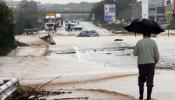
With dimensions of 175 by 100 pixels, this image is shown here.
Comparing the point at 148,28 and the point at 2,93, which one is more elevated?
the point at 148,28

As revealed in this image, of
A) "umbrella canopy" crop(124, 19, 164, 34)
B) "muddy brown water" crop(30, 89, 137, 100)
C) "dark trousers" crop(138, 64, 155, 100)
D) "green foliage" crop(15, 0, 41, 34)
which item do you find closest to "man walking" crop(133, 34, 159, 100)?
"dark trousers" crop(138, 64, 155, 100)

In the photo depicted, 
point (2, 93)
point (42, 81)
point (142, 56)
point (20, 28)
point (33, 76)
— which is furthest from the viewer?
point (20, 28)

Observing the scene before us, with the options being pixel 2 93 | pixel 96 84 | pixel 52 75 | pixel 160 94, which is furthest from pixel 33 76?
pixel 2 93

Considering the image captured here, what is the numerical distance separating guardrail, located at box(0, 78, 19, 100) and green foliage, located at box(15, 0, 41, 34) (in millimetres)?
77953

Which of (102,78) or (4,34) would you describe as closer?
(102,78)

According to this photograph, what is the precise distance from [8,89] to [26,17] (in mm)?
128153

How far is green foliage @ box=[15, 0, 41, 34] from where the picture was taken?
97675 millimetres

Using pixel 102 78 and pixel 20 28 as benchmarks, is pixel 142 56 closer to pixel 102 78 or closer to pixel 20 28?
pixel 102 78

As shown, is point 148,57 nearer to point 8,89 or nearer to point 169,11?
point 8,89

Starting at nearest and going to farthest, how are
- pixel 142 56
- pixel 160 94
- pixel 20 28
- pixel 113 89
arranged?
1. pixel 142 56
2. pixel 160 94
3. pixel 113 89
4. pixel 20 28

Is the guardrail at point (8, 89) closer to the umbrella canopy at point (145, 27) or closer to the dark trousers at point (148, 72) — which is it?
the dark trousers at point (148, 72)

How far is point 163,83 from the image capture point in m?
17.9

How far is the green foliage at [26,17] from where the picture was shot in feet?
320

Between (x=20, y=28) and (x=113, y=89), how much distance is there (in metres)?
81.2
